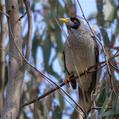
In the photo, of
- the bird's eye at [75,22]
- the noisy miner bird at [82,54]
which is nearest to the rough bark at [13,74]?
the noisy miner bird at [82,54]

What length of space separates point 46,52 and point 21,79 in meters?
2.11

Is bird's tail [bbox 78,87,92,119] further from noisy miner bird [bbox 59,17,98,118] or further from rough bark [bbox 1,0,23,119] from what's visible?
rough bark [bbox 1,0,23,119]

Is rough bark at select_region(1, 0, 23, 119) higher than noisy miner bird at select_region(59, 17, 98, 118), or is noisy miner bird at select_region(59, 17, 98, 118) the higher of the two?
noisy miner bird at select_region(59, 17, 98, 118)

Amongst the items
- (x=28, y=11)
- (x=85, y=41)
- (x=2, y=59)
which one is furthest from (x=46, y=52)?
(x=28, y=11)

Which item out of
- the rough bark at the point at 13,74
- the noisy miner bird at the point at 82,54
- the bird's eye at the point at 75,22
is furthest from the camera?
the bird's eye at the point at 75,22

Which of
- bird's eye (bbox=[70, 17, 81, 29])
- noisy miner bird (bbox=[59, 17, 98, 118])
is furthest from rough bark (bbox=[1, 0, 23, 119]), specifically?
bird's eye (bbox=[70, 17, 81, 29])

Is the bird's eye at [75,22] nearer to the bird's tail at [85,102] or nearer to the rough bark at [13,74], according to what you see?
the bird's tail at [85,102]

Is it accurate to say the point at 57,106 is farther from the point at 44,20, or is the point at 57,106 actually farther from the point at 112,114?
the point at 112,114

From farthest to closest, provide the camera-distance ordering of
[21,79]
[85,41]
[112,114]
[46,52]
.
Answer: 1. [46,52]
2. [85,41]
3. [112,114]
4. [21,79]

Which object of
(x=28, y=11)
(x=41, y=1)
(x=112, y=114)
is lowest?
(x=112, y=114)

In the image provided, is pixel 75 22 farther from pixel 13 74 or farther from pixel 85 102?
pixel 13 74

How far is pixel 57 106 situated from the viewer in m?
4.27

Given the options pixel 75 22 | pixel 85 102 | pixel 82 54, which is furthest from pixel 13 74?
pixel 75 22

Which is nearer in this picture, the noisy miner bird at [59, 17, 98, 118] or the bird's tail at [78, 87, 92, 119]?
the bird's tail at [78, 87, 92, 119]
